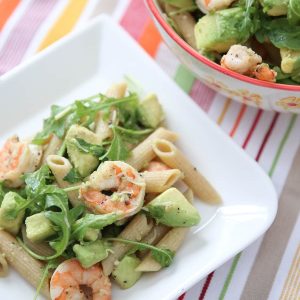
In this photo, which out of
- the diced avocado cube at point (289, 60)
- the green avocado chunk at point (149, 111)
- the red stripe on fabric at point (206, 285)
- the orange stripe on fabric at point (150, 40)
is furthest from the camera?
the orange stripe on fabric at point (150, 40)

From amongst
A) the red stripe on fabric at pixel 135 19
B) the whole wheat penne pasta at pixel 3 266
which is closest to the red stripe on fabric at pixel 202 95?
the red stripe on fabric at pixel 135 19

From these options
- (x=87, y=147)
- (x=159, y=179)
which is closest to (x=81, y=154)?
(x=87, y=147)

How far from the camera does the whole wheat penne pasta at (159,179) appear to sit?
6.67 ft

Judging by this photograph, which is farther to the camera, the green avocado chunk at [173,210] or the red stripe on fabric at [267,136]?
the red stripe on fabric at [267,136]

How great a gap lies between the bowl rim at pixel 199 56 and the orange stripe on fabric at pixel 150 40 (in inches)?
16.8

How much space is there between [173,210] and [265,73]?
487 millimetres

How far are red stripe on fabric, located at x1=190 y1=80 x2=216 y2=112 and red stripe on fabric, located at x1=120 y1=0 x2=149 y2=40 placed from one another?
333 mm

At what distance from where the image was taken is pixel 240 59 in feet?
6.43

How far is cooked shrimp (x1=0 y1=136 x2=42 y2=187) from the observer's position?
2033 mm

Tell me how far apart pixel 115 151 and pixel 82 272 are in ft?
1.28

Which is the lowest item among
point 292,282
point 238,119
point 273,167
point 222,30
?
point 292,282

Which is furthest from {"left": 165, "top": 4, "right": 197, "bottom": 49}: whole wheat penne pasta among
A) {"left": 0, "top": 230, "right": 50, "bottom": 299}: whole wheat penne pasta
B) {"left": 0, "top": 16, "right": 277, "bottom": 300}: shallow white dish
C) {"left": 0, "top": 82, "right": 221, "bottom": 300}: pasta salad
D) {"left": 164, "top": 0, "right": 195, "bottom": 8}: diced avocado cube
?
{"left": 0, "top": 230, "right": 50, "bottom": 299}: whole wheat penne pasta

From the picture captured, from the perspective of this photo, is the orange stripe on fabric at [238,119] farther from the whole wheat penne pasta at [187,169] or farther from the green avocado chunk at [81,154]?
the green avocado chunk at [81,154]

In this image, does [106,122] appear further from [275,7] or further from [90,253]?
[275,7]
